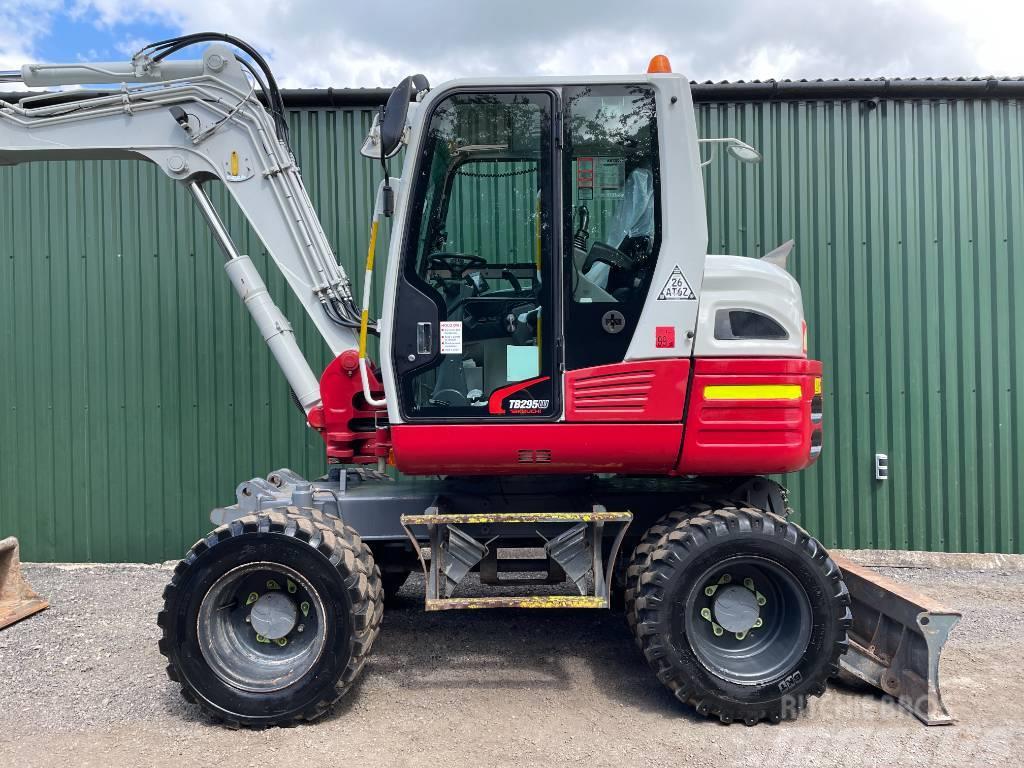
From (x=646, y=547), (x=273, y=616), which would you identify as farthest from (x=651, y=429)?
(x=273, y=616)

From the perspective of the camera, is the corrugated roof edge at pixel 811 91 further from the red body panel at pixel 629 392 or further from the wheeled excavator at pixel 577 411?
the red body panel at pixel 629 392

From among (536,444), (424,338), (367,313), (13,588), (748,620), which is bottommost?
(13,588)

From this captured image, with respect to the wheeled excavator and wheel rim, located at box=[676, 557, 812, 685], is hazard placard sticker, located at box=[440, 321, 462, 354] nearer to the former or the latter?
the wheeled excavator

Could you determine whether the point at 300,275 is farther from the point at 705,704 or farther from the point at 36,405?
the point at 36,405

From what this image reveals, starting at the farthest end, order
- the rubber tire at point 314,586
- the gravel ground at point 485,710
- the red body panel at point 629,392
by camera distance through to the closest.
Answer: the red body panel at point 629,392
the rubber tire at point 314,586
the gravel ground at point 485,710

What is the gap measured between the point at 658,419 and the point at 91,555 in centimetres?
568

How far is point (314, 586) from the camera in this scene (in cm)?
384

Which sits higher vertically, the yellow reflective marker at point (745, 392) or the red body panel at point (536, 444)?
the yellow reflective marker at point (745, 392)

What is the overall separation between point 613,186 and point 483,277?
83cm

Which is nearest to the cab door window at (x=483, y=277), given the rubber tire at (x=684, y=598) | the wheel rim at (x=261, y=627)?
the rubber tire at (x=684, y=598)

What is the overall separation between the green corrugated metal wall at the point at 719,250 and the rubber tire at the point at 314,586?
3.02 m

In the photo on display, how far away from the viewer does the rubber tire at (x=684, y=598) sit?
3.81 m

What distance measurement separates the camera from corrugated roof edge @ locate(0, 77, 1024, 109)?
675 centimetres

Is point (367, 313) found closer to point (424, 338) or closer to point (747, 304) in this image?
point (424, 338)
